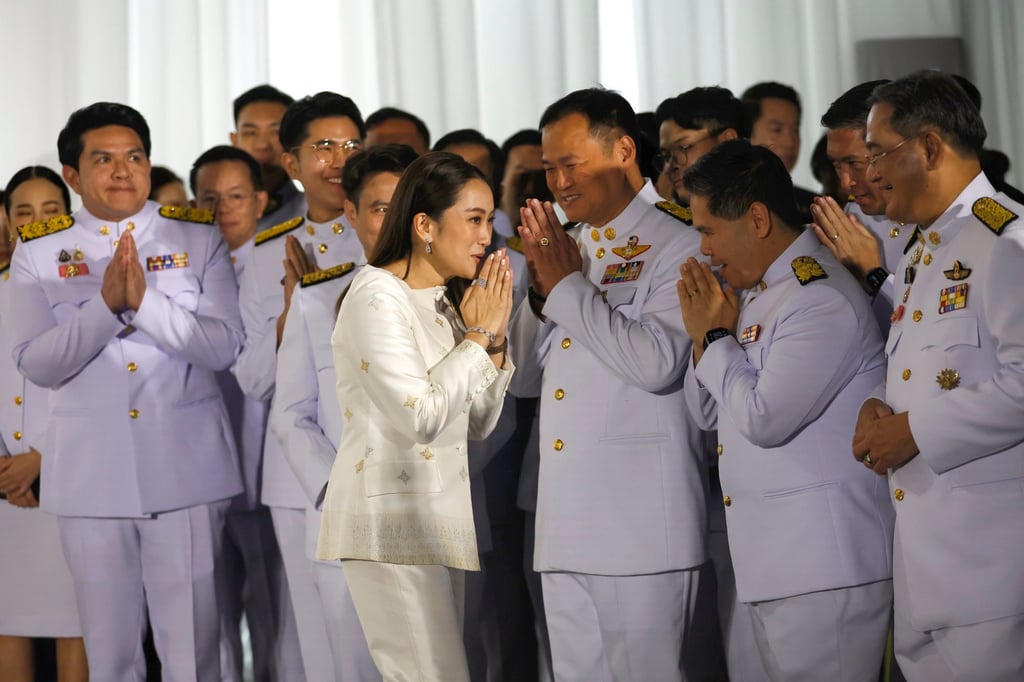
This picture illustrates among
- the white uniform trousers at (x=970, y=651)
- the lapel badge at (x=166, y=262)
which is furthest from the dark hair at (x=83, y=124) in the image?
the white uniform trousers at (x=970, y=651)

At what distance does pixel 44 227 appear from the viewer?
368 centimetres

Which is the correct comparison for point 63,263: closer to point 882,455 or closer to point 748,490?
point 748,490

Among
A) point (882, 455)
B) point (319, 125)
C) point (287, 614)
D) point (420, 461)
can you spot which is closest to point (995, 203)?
point (882, 455)

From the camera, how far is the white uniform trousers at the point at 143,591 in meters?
3.49

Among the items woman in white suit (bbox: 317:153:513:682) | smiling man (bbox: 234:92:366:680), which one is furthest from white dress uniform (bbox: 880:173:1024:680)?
smiling man (bbox: 234:92:366:680)

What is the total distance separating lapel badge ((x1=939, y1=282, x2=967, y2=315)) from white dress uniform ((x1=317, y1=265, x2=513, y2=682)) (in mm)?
888

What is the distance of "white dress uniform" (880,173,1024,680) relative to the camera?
230 cm

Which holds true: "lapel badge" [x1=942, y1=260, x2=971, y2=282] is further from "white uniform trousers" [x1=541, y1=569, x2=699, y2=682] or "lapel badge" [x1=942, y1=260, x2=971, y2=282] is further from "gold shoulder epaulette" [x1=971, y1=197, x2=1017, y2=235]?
"white uniform trousers" [x1=541, y1=569, x2=699, y2=682]

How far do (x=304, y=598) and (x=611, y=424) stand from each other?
43.9 inches

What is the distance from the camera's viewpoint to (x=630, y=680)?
2.88 m

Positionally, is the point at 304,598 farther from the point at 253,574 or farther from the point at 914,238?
the point at 914,238

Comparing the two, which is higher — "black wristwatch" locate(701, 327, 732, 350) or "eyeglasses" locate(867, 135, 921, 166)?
"eyeglasses" locate(867, 135, 921, 166)

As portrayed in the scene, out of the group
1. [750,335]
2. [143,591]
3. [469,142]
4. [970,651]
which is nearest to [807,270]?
[750,335]

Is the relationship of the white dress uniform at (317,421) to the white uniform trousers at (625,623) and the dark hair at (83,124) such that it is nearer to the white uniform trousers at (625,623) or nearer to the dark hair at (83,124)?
the white uniform trousers at (625,623)
